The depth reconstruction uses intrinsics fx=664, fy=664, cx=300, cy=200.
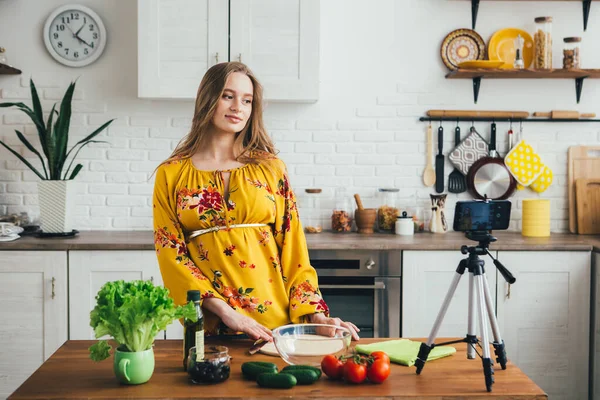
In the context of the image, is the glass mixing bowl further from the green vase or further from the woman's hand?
the green vase

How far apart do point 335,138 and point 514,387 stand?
293cm

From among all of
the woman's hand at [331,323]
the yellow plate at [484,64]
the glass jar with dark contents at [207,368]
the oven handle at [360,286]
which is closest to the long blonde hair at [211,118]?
the woman's hand at [331,323]

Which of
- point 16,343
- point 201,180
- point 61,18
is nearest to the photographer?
point 201,180

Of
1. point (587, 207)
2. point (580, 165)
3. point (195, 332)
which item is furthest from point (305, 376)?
point (580, 165)

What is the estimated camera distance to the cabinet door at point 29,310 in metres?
3.79

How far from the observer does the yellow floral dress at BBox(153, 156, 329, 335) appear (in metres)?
2.33

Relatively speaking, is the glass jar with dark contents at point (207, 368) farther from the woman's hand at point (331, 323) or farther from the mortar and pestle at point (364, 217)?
the mortar and pestle at point (364, 217)

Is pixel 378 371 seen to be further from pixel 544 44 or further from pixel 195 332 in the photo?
pixel 544 44

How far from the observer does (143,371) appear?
1745mm

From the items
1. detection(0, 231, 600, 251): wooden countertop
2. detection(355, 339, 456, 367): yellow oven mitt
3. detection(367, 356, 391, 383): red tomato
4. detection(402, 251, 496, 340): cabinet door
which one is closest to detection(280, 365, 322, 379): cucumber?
detection(367, 356, 391, 383): red tomato

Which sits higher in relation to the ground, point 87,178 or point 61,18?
point 61,18

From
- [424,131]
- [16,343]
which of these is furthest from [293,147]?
[16,343]

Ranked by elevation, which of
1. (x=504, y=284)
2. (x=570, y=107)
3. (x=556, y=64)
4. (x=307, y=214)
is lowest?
(x=504, y=284)

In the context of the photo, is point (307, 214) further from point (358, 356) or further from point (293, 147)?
point (358, 356)
